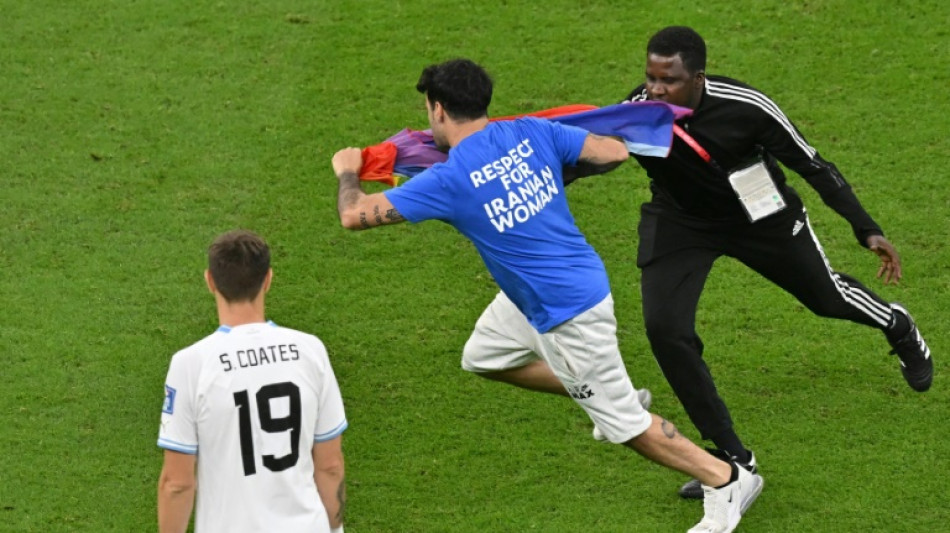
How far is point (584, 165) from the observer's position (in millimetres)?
6363

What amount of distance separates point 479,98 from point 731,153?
1373mm

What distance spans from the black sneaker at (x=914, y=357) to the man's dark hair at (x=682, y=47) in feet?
5.37

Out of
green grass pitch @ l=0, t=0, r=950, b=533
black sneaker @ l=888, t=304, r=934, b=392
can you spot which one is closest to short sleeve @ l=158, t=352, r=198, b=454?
green grass pitch @ l=0, t=0, r=950, b=533

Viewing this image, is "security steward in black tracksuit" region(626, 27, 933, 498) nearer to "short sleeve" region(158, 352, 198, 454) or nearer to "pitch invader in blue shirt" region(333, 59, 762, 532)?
"pitch invader in blue shirt" region(333, 59, 762, 532)

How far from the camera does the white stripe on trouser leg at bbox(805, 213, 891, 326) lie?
23.4 feet

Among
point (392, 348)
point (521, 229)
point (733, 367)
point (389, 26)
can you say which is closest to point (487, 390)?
point (392, 348)

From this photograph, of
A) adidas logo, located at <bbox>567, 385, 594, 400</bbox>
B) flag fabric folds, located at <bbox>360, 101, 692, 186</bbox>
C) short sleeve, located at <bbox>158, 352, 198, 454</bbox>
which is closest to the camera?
short sleeve, located at <bbox>158, 352, 198, 454</bbox>

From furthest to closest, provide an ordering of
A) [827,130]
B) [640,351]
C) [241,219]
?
1. [827,130]
2. [241,219]
3. [640,351]

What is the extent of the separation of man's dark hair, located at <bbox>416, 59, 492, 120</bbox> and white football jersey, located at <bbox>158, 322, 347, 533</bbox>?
5.40 ft

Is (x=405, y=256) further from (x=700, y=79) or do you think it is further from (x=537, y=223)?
(x=537, y=223)

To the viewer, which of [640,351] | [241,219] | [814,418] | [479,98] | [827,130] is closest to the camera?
[479,98]

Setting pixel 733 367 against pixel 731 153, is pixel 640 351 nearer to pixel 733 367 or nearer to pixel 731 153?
pixel 733 367

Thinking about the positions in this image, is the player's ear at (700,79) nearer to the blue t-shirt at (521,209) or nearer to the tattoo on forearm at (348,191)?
the blue t-shirt at (521,209)

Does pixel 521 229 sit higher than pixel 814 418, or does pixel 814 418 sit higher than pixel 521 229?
pixel 521 229
